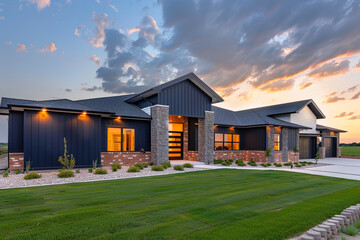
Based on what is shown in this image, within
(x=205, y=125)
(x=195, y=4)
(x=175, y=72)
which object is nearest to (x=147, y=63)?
(x=175, y=72)

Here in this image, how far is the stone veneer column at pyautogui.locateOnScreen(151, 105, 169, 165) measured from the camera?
48.1ft

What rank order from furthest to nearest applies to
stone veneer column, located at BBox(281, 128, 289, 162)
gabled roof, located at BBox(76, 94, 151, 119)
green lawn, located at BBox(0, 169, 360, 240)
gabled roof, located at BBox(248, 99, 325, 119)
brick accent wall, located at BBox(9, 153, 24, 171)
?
gabled roof, located at BBox(248, 99, 325, 119)
stone veneer column, located at BBox(281, 128, 289, 162)
gabled roof, located at BBox(76, 94, 151, 119)
brick accent wall, located at BBox(9, 153, 24, 171)
green lawn, located at BBox(0, 169, 360, 240)

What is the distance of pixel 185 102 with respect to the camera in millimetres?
16047

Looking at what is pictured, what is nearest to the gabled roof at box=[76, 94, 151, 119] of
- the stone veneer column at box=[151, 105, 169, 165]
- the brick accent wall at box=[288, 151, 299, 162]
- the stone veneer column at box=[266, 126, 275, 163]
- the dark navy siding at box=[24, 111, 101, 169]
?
the stone veneer column at box=[151, 105, 169, 165]

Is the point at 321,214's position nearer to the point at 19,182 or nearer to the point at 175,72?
the point at 19,182

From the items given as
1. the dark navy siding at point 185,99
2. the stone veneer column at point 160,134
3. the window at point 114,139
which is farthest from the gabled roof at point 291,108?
the window at point 114,139

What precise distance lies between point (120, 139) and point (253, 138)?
1334 cm

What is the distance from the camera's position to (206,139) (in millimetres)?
17000

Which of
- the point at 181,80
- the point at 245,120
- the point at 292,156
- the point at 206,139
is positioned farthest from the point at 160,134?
the point at 292,156

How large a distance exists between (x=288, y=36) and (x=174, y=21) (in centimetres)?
993

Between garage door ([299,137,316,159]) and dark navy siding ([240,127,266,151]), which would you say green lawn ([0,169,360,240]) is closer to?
dark navy siding ([240,127,266,151])

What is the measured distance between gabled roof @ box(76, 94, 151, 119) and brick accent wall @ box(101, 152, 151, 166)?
9.11 feet

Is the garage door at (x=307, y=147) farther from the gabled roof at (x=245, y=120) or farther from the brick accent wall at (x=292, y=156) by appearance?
the gabled roof at (x=245, y=120)

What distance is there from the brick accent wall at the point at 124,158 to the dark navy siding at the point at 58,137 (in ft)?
3.09
